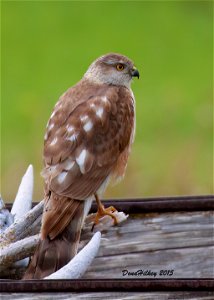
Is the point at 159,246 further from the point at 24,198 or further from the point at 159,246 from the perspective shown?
the point at 24,198

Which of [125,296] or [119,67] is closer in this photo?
[125,296]

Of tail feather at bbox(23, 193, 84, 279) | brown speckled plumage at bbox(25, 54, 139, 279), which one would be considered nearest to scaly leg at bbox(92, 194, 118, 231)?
brown speckled plumage at bbox(25, 54, 139, 279)

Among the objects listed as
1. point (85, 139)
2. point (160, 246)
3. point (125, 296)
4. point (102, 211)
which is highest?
point (85, 139)

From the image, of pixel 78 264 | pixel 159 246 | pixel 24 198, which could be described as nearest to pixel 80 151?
pixel 24 198

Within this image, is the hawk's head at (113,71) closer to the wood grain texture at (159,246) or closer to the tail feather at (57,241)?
the wood grain texture at (159,246)

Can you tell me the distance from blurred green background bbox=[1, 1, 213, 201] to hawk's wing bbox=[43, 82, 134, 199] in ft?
13.6

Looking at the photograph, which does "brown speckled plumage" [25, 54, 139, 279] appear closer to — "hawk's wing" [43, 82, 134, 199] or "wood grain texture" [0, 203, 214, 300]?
"hawk's wing" [43, 82, 134, 199]

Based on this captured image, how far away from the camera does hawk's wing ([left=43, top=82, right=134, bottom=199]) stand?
5832 millimetres

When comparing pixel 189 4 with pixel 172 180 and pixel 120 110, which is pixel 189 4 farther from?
pixel 120 110

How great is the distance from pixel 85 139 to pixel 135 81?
24.7 feet

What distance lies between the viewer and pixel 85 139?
6.02m

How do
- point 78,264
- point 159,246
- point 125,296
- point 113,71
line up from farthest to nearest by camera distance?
1. point 113,71
2. point 159,246
3. point 78,264
4. point 125,296

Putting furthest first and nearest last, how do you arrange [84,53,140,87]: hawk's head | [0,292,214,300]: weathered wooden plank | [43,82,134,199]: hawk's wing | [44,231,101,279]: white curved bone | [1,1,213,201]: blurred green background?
1. [1,1,213,201]: blurred green background
2. [84,53,140,87]: hawk's head
3. [43,82,134,199]: hawk's wing
4. [44,231,101,279]: white curved bone
5. [0,292,214,300]: weathered wooden plank

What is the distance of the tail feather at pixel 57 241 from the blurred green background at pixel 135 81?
190 inches
